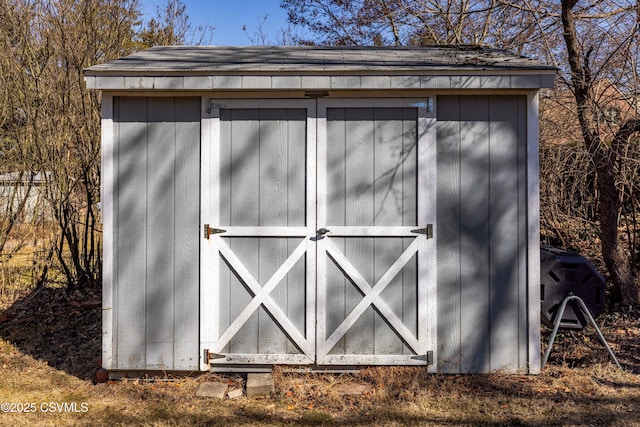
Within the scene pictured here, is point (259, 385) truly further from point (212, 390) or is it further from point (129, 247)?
point (129, 247)

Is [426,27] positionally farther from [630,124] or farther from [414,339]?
[414,339]

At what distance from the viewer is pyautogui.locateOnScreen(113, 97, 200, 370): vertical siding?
3.70 m

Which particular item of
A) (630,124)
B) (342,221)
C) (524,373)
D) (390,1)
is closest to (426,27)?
(390,1)

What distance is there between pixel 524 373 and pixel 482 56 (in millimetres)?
2858

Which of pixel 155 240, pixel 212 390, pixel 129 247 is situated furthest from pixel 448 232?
pixel 129 247

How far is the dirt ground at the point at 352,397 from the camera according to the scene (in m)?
3.12

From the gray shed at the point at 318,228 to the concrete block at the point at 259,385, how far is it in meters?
0.12

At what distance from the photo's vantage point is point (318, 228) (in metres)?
3.69

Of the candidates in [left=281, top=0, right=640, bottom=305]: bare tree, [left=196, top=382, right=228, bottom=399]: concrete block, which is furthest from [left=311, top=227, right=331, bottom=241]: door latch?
[left=281, top=0, right=640, bottom=305]: bare tree

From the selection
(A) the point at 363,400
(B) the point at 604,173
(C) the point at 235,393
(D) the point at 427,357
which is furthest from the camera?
(B) the point at 604,173

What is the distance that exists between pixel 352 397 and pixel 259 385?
740 mm

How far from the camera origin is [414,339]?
3.67 meters

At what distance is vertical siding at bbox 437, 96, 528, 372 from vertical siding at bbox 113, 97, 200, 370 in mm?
2080

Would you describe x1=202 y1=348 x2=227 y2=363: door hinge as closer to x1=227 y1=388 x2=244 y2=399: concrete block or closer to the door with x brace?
the door with x brace
